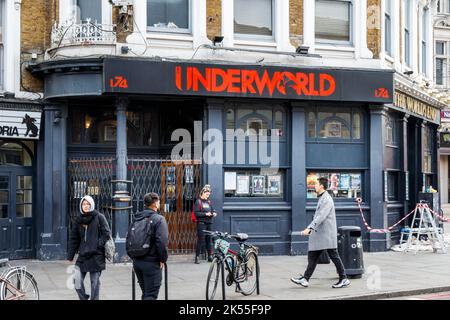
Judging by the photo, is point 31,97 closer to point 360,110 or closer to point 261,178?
point 261,178

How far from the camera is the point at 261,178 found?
57.9 ft

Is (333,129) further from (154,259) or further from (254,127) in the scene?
(154,259)

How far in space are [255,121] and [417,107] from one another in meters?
6.75

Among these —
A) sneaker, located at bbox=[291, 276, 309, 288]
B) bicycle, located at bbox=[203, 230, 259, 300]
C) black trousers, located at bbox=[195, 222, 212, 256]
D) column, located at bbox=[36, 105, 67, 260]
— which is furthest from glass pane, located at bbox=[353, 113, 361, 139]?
column, located at bbox=[36, 105, 67, 260]

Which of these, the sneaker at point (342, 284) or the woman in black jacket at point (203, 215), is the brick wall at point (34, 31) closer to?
the woman in black jacket at point (203, 215)

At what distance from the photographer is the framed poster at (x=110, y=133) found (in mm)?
17531

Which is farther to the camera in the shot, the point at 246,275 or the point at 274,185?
the point at 274,185

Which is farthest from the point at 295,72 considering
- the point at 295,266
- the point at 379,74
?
the point at 295,266

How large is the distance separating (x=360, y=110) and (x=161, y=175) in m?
5.59

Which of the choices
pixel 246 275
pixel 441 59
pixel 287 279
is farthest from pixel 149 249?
pixel 441 59

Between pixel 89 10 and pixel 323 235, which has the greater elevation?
pixel 89 10

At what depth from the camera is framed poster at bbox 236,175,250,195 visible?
686 inches

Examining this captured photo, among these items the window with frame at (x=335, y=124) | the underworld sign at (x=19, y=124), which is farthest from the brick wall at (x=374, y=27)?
the underworld sign at (x=19, y=124)

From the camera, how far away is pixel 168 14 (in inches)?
667
